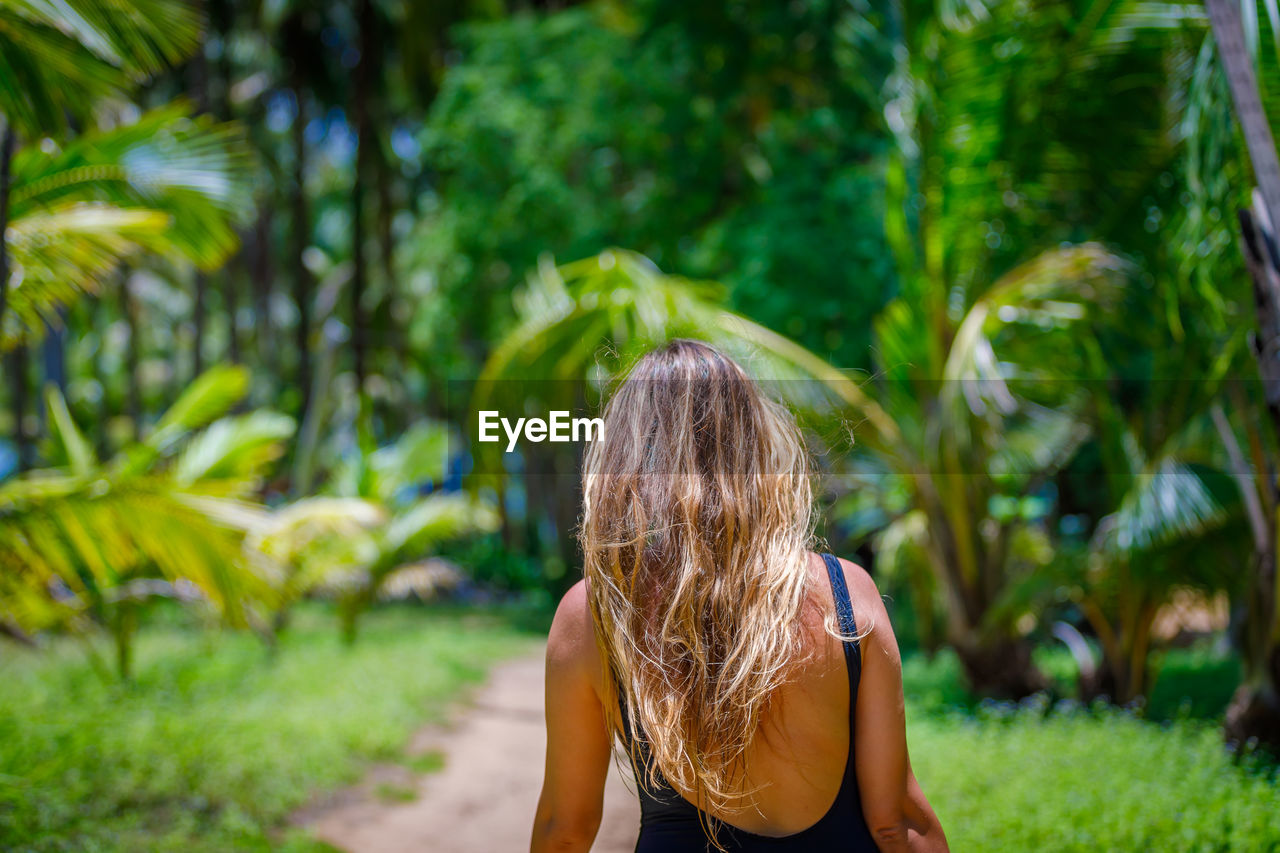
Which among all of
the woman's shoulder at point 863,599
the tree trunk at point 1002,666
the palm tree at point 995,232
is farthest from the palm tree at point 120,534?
the tree trunk at point 1002,666

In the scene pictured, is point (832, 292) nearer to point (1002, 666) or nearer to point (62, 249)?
point (1002, 666)

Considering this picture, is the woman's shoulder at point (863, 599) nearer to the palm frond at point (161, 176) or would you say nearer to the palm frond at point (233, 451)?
the palm frond at point (161, 176)

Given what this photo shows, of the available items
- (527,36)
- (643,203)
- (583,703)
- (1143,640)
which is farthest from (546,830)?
(527,36)

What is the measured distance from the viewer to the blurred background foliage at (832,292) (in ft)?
14.1

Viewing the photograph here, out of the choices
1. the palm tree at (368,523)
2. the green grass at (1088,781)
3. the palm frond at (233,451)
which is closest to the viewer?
the green grass at (1088,781)

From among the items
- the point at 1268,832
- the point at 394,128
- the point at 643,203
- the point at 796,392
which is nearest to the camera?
the point at 1268,832

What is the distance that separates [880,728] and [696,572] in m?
0.42

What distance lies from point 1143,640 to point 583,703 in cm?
539

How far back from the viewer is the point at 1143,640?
5.75 m

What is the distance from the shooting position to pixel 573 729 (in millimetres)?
1609

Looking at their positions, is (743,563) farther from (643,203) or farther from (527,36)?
(527,36)

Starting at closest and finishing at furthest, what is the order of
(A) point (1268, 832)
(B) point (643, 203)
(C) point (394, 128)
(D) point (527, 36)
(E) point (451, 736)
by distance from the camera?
1. (A) point (1268, 832)
2. (E) point (451, 736)
3. (B) point (643, 203)
4. (D) point (527, 36)
5. (C) point (394, 128)

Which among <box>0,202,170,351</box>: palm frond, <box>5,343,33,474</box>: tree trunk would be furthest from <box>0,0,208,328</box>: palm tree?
<box>5,343,33,474</box>: tree trunk

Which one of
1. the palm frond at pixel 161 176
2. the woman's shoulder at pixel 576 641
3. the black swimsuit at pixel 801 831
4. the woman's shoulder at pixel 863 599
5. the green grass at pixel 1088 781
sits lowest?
the green grass at pixel 1088 781
